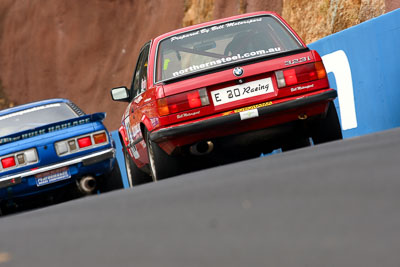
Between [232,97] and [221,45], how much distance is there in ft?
2.83

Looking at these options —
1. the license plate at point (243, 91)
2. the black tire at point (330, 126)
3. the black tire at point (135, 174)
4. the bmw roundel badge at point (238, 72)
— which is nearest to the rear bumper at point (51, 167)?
the black tire at point (135, 174)

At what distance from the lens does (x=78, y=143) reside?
9461 mm

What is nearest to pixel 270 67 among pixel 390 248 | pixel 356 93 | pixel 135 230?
pixel 356 93

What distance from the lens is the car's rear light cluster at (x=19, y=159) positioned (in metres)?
9.40

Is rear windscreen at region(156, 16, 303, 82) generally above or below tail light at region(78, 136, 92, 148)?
above

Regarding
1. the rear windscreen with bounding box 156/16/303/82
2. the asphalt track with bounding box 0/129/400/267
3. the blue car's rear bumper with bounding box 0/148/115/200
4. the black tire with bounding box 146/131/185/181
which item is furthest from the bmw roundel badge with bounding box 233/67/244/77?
the blue car's rear bumper with bounding box 0/148/115/200

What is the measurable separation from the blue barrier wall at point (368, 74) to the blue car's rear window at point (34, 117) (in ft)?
11.2

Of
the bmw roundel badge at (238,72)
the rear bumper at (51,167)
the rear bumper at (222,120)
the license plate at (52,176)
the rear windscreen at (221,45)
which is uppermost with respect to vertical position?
the rear windscreen at (221,45)

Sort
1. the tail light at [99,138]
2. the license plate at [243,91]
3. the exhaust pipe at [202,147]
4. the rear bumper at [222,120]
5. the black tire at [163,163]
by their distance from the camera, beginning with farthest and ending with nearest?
1. the tail light at [99,138]
2. the black tire at [163,163]
3. the exhaust pipe at [202,147]
4. the license plate at [243,91]
5. the rear bumper at [222,120]

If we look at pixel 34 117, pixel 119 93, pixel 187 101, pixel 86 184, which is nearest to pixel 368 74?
pixel 187 101

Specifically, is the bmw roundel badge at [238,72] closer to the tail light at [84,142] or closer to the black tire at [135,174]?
the tail light at [84,142]

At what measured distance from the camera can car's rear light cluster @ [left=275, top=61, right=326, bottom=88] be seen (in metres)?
7.46

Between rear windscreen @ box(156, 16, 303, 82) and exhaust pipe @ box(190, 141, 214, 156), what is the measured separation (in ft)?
2.18

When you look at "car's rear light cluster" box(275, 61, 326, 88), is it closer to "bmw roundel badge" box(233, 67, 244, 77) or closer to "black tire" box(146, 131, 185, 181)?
"bmw roundel badge" box(233, 67, 244, 77)
